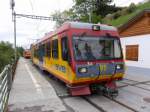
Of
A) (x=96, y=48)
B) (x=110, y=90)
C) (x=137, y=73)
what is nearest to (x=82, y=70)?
→ (x=96, y=48)

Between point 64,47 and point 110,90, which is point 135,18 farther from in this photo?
point 64,47

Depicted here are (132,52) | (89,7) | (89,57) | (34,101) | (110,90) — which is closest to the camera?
(34,101)

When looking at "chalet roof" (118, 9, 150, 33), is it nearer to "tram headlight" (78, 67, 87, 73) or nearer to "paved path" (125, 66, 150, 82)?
"paved path" (125, 66, 150, 82)

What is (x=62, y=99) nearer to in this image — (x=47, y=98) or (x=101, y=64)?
(x=47, y=98)

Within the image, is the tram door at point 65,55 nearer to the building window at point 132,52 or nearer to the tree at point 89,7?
the building window at point 132,52

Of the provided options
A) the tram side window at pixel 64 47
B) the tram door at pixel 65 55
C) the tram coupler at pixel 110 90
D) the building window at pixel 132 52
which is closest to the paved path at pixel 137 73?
the building window at pixel 132 52

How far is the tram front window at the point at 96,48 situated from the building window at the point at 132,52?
7558mm

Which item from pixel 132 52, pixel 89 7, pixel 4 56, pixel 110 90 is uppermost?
pixel 89 7

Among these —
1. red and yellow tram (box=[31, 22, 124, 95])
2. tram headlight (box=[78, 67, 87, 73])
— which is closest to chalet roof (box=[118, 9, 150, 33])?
red and yellow tram (box=[31, 22, 124, 95])

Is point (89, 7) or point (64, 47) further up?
point (89, 7)

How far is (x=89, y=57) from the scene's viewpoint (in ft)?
28.0

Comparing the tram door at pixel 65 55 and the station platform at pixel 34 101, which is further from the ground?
the tram door at pixel 65 55

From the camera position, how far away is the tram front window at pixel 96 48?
8.48 meters

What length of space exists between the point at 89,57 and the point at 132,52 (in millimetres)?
9168
